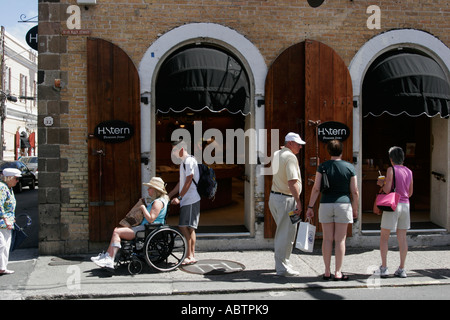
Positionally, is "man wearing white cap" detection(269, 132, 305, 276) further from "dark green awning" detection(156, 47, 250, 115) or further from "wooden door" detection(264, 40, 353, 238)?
"dark green awning" detection(156, 47, 250, 115)

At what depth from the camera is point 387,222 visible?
253 inches

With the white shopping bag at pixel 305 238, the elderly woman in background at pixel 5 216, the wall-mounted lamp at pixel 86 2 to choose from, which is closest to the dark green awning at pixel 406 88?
the white shopping bag at pixel 305 238

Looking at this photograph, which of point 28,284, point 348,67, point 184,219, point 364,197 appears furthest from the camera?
point 364,197

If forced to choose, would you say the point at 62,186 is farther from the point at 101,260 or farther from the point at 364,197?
the point at 364,197

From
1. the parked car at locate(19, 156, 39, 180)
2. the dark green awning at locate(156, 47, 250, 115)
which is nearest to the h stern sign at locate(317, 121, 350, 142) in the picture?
the dark green awning at locate(156, 47, 250, 115)

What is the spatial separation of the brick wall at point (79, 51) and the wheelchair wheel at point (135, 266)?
1.77m

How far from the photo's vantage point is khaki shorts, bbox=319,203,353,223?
20.1 feet

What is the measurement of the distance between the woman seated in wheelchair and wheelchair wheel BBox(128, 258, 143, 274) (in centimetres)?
26

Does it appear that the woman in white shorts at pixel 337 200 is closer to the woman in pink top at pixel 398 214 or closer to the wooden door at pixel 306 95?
the woman in pink top at pixel 398 214

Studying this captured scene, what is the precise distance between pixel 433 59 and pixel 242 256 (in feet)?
17.3

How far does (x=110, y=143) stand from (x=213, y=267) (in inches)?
111

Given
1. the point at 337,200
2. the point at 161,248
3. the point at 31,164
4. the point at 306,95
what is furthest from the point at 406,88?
the point at 31,164

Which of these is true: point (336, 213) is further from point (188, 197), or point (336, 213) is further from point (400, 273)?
point (188, 197)
